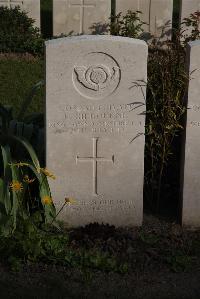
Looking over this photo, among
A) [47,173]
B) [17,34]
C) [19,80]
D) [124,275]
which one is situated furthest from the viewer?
[17,34]

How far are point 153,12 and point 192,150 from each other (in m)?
6.33

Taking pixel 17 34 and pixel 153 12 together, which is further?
pixel 153 12

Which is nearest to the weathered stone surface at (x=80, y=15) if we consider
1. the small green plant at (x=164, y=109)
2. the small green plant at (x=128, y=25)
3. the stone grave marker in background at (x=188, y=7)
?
the small green plant at (x=128, y=25)

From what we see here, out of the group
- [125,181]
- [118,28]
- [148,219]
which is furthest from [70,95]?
[118,28]

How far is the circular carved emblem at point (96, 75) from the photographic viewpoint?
5.86 metres

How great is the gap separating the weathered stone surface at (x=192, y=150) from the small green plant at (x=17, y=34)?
5.72m

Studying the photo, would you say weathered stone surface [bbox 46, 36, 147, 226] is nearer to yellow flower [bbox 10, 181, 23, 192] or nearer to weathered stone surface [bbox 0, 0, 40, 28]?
yellow flower [bbox 10, 181, 23, 192]

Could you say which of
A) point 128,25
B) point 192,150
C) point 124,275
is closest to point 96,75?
point 192,150

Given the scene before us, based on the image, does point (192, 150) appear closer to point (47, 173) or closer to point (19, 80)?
point (47, 173)

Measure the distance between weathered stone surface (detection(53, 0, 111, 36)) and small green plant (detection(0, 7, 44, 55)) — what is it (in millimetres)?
581

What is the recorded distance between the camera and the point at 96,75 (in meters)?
5.89

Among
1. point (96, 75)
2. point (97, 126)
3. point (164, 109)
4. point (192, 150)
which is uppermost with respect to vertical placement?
point (96, 75)

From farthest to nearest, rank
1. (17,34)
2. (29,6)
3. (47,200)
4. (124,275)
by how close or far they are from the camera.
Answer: (29,6)
(17,34)
(47,200)
(124,275)

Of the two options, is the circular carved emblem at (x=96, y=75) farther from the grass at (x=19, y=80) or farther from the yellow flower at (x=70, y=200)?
the grass at (x=19, y=80)
